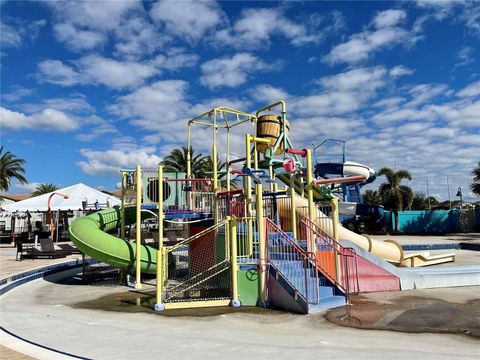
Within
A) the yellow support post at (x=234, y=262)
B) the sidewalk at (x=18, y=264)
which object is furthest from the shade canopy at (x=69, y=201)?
the yellow support post at (x=234, y=262)

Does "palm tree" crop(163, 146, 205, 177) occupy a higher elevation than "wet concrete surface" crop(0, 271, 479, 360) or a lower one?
higher

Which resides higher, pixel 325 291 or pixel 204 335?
pixel 325 291

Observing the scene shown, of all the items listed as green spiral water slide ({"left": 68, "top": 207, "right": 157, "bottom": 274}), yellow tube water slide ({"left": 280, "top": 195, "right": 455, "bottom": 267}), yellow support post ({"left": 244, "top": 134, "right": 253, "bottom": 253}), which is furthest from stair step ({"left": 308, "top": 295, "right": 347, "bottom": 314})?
green spiral water slide ({"left": 68, "top": 207, "right": 157, "bottom": 274})

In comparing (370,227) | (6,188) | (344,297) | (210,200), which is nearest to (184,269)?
(210,200)

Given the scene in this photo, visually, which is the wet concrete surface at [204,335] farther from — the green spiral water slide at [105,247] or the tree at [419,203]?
the tree at [419,203]

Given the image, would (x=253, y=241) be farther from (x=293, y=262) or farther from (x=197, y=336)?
(x=197, y=336)

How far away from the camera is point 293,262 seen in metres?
10.0

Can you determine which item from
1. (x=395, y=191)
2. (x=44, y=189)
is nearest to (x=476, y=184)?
(x=395, y=191)

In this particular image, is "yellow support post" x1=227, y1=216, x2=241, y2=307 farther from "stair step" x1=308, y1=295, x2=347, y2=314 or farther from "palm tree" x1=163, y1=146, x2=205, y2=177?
"palm tree" x1=163, y1=146, x2=205, y2=177

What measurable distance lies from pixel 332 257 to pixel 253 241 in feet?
6.69

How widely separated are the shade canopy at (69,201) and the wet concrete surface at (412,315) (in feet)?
78.6

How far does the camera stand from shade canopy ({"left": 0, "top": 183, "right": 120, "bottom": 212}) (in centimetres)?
3057

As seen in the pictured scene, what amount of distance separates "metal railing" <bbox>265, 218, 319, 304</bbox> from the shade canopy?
22145 mm

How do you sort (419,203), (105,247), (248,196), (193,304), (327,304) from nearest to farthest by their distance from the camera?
(327,304) → (193,304) → (248,196) → (105,247) → (419,203)
